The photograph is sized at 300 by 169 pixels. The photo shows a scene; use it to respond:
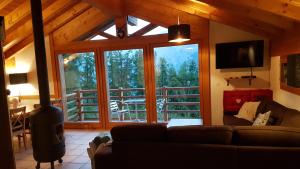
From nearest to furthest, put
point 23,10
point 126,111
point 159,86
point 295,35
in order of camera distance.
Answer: point 295,35 < point 23,10 < point 159,86 < point 126,111

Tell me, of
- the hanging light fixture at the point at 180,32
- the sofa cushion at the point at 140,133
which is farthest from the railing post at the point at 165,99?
the sofa cushion at the point at 140,133

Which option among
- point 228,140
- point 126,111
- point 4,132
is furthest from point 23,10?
point 228,140

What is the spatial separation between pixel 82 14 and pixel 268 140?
16.1ft

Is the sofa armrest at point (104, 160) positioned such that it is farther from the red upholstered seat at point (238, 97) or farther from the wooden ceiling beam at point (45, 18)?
the wooden ceiling beam at point (45, 18)

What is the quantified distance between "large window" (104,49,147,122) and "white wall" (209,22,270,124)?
5.28 feet

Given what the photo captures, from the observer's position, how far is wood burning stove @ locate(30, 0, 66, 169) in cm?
320

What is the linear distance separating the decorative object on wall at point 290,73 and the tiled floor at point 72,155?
2.59 m

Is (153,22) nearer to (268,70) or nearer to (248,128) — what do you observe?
(268,70)

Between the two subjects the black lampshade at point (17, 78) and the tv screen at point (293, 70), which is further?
the black lampshade at point (17, 78)

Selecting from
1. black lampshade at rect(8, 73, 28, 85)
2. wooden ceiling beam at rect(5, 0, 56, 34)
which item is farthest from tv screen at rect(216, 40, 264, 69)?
black lampshade at rect(8, 73, 28, 85)

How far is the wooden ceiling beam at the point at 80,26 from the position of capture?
17.8 feet

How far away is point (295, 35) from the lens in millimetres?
3016

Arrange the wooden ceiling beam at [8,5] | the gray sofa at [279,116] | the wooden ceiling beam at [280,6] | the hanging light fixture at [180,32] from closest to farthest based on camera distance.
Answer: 1. the wooden ceiling beam at [280,6]
2. the gray sofa at [279,116]
3. the hanging light fixture at [180,32]
4. the wooden ceiling beam at [8,5]

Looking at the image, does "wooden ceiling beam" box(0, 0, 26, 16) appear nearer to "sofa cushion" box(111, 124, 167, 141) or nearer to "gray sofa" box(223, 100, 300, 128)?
"sofa cushion" box(111, 124, 167, 141)
